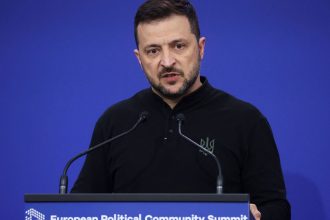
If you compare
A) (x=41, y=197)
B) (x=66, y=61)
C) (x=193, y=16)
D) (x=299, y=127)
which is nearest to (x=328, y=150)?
(x=299, y=127)

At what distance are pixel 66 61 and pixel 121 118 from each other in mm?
594

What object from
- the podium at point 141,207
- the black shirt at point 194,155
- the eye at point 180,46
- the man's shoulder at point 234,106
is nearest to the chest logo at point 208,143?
the black shirt at point 194,155

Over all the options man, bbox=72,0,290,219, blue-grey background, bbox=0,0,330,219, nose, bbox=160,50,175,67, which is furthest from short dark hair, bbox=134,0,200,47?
blue-grey background, bbox=0,0,330,219

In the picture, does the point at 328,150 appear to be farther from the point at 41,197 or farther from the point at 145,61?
the point at 41,197

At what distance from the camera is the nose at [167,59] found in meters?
1.54

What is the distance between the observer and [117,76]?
2.19 meters

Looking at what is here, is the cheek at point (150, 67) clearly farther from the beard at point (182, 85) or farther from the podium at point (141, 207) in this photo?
the podium at point (141, 207)

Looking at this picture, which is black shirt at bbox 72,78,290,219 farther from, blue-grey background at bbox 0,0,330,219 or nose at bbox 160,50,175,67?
blue-grey background at bbox 0,0,330,219

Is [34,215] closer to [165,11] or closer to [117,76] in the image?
[165,11]

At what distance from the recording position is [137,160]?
62.5 inches

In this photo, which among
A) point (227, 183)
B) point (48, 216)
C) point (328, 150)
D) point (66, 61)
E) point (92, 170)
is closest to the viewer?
point (48, 216)

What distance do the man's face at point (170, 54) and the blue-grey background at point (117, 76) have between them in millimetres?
545

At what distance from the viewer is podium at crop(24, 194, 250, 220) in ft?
3.36

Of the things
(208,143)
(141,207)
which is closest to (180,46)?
(208,143)
